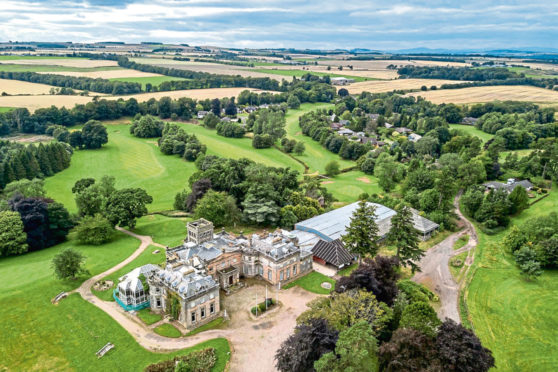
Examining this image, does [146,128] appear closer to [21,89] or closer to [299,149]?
[299,149]

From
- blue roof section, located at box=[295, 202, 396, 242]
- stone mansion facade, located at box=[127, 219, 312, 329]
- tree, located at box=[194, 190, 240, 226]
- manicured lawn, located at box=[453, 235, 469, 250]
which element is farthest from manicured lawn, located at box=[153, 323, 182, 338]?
manicured lawn, located at box=[453, 235, 469, 250]

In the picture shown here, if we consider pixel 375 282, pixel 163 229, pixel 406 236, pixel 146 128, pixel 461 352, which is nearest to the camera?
pixel 461 352

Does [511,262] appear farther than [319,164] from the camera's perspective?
No

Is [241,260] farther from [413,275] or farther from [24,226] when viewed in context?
[24,226]

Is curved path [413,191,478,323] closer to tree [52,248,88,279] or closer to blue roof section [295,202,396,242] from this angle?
blue roof section [295,202,396,242]

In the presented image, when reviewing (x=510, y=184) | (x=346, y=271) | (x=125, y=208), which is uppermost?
(x=510, y=184)

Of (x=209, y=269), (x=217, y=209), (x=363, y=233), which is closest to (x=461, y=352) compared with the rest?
(x=363, y=233)

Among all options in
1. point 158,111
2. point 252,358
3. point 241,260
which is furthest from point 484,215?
point 158,111
